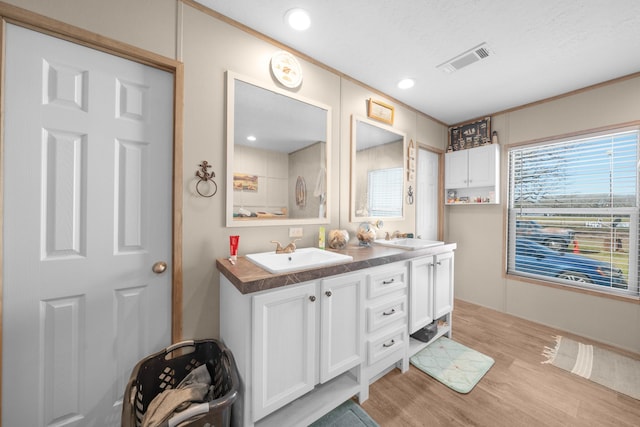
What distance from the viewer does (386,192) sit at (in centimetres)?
260

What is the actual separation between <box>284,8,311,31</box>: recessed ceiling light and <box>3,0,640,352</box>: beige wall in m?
0.25

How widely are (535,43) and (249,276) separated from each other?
8.54 ft

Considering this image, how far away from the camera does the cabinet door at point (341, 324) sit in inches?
53.9

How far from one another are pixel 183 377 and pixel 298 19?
7.75 feet

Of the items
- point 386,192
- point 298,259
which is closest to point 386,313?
point 298,259

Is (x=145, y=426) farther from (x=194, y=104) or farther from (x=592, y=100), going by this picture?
(x=592, y=100)

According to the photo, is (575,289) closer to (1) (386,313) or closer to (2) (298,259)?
(1) (386,313)

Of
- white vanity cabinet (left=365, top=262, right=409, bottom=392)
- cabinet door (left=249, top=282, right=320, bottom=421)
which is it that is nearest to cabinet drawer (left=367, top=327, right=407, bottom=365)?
white vanity cabinet (left=365, top=262, right=409, bottom=392)

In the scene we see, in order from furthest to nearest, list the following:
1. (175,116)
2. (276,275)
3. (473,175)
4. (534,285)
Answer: (473,175)
(534,285)
(175,116)
(276,275)

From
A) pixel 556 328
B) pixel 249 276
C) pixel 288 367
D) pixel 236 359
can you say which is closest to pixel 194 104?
pixel 249 276

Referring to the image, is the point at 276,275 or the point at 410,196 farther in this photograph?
the point at 410,196

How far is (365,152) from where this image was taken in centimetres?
239

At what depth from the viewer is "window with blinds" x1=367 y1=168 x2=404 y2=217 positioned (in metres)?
2.46

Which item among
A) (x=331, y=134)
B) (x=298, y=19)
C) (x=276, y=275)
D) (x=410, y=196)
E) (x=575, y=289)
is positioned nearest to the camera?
(x=276, y=275)
